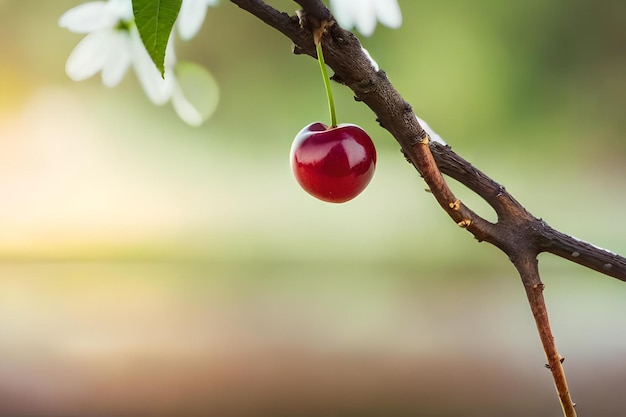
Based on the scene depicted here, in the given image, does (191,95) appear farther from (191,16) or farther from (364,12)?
(191,16)

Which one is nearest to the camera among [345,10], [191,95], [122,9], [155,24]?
[155,24]

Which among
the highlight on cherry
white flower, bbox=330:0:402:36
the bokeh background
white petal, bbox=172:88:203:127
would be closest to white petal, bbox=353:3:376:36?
white flower, bbox=330:0:402:36

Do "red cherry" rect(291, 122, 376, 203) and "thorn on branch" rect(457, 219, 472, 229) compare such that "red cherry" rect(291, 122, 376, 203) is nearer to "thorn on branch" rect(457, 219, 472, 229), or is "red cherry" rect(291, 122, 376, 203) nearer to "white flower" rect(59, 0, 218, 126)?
"thorn on branch" rect(457, 219, 472, 229)

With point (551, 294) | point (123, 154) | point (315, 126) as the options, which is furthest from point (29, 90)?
point (315, 126)

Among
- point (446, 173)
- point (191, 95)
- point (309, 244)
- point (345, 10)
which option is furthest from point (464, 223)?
point (309, 244)

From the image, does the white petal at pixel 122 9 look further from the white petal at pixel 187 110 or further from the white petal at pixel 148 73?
the white petal at pixel 187 110

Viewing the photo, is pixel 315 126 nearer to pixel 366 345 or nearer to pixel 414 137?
pixel 414 137

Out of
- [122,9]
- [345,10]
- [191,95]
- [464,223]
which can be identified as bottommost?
[464,223]
